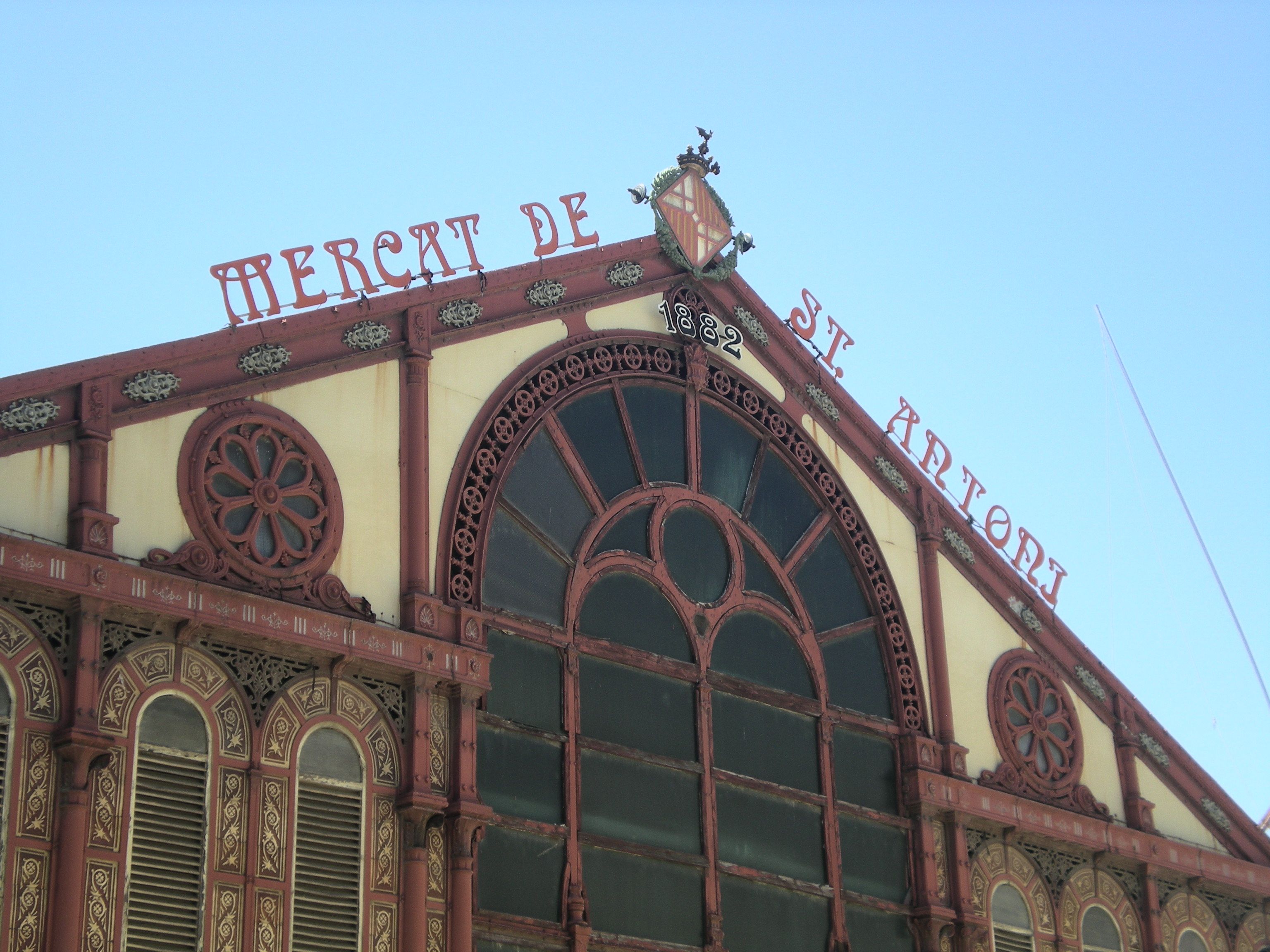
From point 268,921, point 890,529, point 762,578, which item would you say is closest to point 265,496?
point 268,921

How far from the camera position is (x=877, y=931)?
30125 millimetres

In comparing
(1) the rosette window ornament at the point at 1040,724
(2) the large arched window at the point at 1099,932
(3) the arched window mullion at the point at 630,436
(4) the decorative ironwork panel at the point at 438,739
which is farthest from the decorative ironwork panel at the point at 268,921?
(2) the large arched window at the point at 1099,932

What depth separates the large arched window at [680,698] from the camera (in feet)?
88.2

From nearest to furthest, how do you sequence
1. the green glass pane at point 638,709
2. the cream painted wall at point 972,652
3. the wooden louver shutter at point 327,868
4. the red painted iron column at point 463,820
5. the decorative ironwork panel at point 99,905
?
the decorative ironwork panel at point 99,905, the wooden louver shutter at point 327,868, the red painted iron column at point 463,820, the green glass pane at point 638,709, the cream painted wall at point 972,652

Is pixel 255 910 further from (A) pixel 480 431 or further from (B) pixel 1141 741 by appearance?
(B) pixel 1141 741

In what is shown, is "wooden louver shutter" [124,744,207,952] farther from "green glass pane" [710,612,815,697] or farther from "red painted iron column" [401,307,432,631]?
"green glass pane" [710,612,815,697]

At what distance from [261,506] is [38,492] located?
3.03m

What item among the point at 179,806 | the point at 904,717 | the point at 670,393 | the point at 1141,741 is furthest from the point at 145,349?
the point at 1141,741

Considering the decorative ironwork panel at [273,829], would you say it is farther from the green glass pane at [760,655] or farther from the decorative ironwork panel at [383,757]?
the green glass pane at [760,655]

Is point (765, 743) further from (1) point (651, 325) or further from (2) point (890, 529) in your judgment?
(1) point (651, 325)

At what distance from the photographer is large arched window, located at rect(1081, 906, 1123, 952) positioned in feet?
107

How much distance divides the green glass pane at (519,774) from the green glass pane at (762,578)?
5.49 meters

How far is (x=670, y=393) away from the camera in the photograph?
31.6 metres

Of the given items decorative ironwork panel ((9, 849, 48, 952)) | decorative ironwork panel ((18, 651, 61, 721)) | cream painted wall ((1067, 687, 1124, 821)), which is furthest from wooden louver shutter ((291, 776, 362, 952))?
A: cream painted wall ((1067, 687, 1124, 821))
